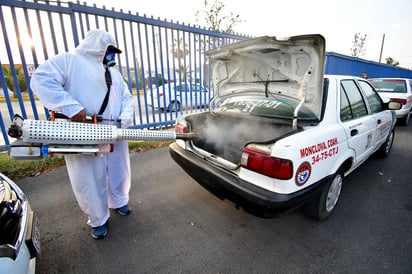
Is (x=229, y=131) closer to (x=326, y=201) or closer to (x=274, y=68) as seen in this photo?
(x=274, y=68)

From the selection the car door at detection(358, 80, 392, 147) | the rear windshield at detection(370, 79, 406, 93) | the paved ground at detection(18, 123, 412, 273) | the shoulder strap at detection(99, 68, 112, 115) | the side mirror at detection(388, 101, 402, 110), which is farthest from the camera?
the rear windshield at detection(370, 79, 406, 93)

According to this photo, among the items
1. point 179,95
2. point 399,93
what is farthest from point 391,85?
point 179,95

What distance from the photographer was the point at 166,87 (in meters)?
5.76

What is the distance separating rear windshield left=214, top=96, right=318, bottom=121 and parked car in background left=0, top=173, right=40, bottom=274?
7.63 feet

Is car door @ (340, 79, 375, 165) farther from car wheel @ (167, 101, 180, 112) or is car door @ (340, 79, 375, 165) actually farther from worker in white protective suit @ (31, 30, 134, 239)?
car wheel @ (167, 101, 180, 112)

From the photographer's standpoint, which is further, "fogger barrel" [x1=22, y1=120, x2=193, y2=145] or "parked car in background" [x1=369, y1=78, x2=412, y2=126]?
"parked car in background" [x1=369, y1=78, x2=412, y2=126]

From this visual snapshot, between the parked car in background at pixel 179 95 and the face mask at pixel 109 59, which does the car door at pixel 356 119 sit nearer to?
the face mask at pixel 109 59

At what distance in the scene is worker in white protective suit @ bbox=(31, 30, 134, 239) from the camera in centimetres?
159

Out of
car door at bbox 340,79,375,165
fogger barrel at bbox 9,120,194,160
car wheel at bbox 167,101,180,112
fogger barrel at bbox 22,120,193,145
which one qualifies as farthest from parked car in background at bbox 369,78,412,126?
fogger barrel at bbox 9,120,194,160

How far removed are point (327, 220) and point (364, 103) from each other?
1.66m

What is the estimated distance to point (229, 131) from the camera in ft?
9.16

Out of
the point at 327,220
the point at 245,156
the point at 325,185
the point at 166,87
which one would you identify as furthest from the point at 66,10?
the point at 327,220

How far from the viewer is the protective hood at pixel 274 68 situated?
1.78 meters

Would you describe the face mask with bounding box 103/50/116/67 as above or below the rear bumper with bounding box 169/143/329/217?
above
